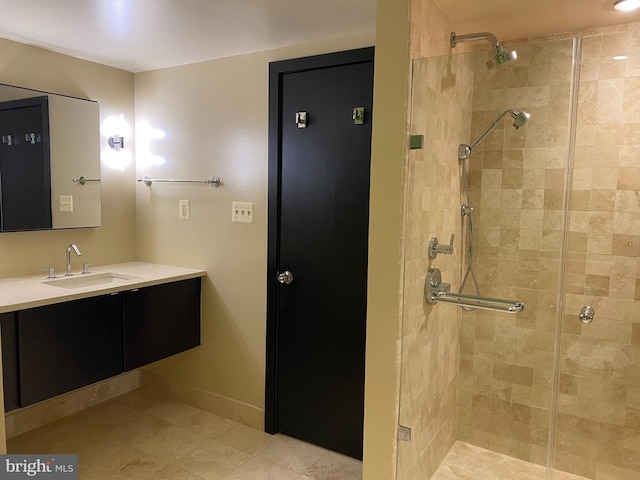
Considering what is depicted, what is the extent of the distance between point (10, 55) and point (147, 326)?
1618 millimetres

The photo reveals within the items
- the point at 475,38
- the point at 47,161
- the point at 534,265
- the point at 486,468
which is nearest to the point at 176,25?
the point at 47,161

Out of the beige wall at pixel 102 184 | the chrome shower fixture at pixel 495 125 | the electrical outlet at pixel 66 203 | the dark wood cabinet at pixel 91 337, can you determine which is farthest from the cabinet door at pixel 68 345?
the chrome shower fixture at pixel 495 125

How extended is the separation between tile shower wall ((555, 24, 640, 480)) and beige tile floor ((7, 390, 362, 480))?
112 cm

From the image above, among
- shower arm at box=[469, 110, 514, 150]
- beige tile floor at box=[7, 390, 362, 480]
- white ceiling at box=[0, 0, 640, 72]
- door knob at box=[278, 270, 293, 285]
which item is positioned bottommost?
beige tile floor at box=[7, 390, 362, 480]

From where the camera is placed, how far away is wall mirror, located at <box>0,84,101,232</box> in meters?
2.54

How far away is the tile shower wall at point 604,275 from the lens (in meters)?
2.03

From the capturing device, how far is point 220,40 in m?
2.52

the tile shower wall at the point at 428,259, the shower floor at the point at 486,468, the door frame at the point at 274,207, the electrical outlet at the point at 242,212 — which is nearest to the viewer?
the tile shower wall at the point at 428,259

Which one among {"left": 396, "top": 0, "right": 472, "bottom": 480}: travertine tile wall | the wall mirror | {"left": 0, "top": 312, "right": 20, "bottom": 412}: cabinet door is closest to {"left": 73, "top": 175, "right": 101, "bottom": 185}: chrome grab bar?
the wall mirror

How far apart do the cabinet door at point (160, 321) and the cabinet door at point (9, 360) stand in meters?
0.55

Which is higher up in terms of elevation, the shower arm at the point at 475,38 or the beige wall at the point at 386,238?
the shower arm at the point at 475,38

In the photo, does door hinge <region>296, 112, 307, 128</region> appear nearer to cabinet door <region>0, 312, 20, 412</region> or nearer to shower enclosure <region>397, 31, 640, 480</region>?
shower enclosure <region>397, 31, 640, 480</region>

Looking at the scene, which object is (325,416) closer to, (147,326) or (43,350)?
(147,326)

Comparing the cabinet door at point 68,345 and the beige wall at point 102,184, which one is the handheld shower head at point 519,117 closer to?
the cabinet door at point 68,345
